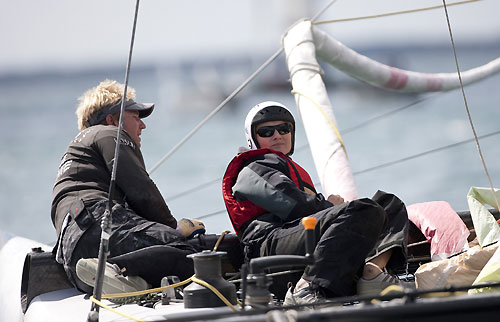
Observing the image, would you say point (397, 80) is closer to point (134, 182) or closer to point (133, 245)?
point (134, 182)

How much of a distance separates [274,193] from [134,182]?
70cm

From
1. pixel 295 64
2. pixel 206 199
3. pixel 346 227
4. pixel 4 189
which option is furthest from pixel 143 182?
pixel 4 189

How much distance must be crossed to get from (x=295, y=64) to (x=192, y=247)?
8.99 feet

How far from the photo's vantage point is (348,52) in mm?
6582

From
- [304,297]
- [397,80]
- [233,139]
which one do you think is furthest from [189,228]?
[233,139]

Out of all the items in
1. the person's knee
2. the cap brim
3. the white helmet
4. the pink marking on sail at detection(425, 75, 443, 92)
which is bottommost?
the person's knee

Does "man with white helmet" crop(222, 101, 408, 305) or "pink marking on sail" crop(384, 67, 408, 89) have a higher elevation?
"pink marking on sail" crop(384, 67, 408, 89)

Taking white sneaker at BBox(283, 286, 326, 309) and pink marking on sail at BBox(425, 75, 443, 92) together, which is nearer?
white sneaker at BBox(283, 286, 326, 309)

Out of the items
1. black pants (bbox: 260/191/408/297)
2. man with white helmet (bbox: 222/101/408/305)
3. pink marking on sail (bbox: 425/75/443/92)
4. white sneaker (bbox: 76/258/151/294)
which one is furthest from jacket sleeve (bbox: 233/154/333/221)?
pink marking on sail (bbox: 425/75/443/92)

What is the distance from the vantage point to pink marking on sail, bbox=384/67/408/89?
6.82 meters

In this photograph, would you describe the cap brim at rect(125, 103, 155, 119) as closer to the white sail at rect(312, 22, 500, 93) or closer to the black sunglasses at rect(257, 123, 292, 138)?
the black sunglasses at rect(257, 123, 292, 138)

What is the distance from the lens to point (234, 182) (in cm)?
368

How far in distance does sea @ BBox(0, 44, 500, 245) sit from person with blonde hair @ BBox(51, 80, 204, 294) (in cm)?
607

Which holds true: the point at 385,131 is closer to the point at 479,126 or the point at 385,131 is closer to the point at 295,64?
the point at 479,126
